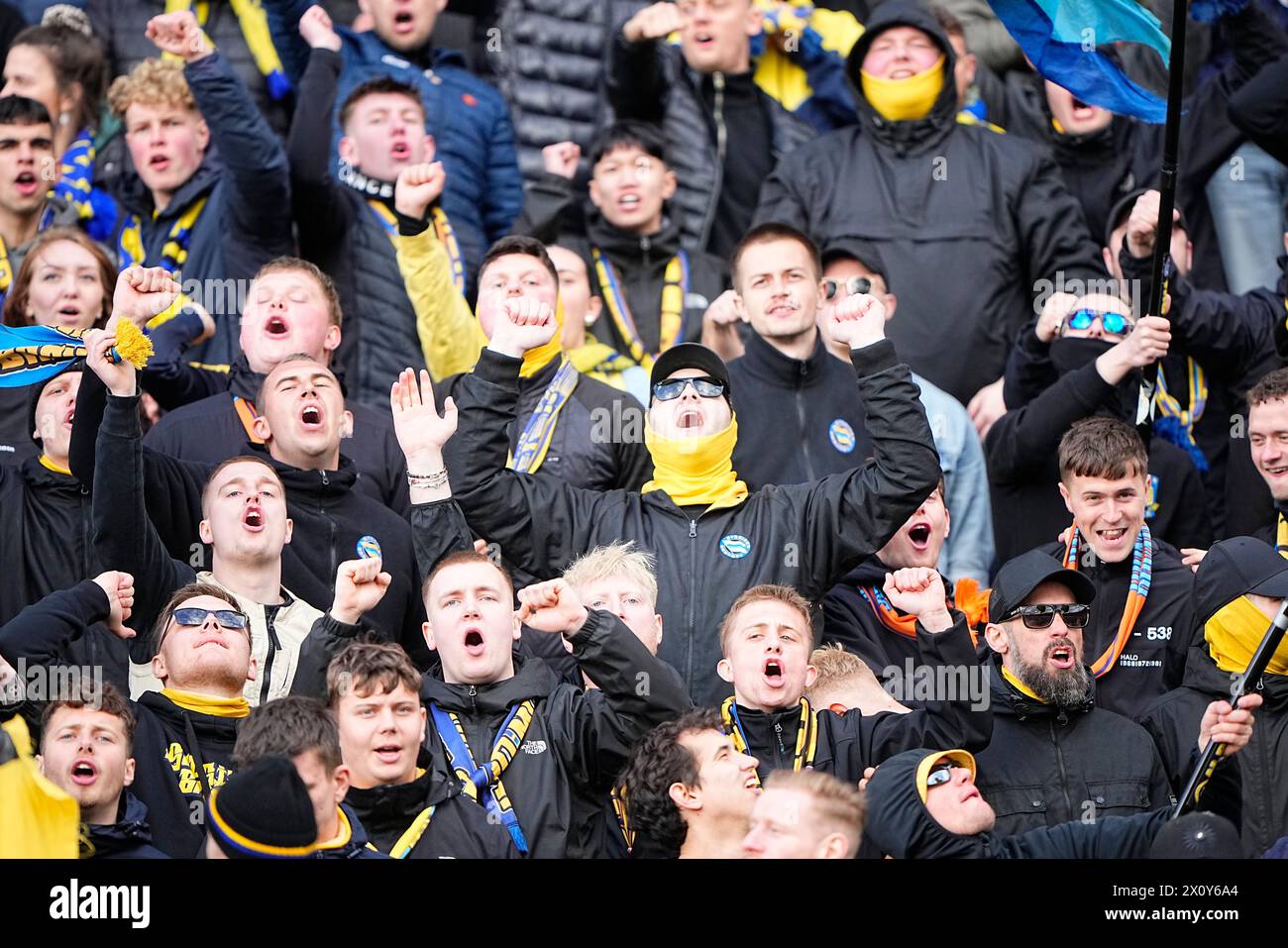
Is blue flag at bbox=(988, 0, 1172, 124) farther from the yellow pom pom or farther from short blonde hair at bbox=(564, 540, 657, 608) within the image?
the yellow pom pom

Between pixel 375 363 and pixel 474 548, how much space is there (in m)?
2.23

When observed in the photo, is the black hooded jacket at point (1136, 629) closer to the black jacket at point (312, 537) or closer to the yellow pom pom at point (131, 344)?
the black jacket at point (312, 537)

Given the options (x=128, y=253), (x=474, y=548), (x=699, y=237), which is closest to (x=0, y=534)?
(x=474, y=548)

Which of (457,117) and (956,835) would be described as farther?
(457,117)

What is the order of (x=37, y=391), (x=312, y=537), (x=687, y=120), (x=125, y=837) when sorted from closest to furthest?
(x=125, y=837) → (x=312, y=537) → (x=37, y=391) → (x=687, y=120)

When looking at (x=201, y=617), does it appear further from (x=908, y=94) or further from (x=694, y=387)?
(x=908, y=94)

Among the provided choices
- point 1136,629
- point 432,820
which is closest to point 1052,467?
point 1136,629

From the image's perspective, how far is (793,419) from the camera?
952 centimetres

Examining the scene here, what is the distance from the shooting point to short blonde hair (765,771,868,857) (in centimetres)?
705

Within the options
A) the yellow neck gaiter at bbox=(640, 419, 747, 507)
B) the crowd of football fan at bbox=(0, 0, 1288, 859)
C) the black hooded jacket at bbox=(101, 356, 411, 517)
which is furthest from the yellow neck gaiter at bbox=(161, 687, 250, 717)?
the yellow neck gaiter at bbox=(640, 419, 747, 507)

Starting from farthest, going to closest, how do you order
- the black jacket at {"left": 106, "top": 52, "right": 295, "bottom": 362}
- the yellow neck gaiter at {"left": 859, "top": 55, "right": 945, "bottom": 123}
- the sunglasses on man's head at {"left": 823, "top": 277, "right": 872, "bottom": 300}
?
the yellow neck gaiter at {"left": 859, "top": 55, "right": 945, "bottom": 123} → the black jacket at {"left": 106, "top": 52, "right": 295, "bottom": 362} → the sunglasses on man's head at {"left": 823, "top": 277, "right": 872, "bottom": 300}

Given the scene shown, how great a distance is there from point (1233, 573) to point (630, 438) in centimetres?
253

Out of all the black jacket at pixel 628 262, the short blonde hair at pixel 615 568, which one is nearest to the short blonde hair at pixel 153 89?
the black jacket at pixel 628 262

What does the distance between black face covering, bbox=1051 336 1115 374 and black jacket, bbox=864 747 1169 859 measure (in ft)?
10.0
